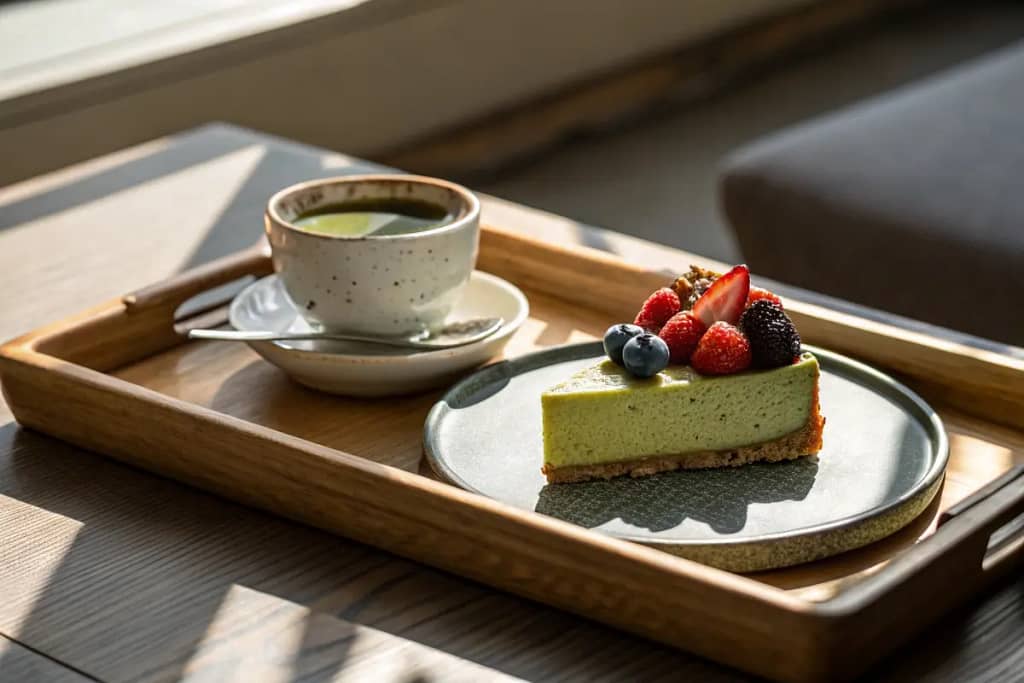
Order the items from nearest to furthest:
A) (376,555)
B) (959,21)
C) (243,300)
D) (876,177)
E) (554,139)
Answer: (376,555)
(243,300)
(876,177)
(554,139)
(959,21)

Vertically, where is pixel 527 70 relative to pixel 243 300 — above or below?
below

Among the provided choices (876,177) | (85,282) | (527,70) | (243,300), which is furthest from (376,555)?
(527,70)

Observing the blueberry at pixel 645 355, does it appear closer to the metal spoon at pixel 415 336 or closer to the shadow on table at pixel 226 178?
the metal spoon at pixel 415 336

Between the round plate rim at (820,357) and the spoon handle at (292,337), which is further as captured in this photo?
the spoon handle at (292,337)

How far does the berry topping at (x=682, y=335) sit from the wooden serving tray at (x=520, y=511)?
0.16m

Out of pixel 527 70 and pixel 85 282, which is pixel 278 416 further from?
pixel 527 70

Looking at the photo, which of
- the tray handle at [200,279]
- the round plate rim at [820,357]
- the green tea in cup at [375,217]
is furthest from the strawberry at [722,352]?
the tray handle at [200,279]

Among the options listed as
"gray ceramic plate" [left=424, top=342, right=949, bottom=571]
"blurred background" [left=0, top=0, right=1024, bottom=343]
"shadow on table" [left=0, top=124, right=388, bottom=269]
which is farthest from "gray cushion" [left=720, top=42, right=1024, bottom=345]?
"gray ceramic plate" [left=424, top=342, right=949, bottom=571]

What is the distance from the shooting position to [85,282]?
1167 millimetres

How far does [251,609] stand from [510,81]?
263 cm

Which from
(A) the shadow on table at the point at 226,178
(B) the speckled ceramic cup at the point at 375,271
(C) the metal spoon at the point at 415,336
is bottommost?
(A) the shadow on table at the point at 226,178

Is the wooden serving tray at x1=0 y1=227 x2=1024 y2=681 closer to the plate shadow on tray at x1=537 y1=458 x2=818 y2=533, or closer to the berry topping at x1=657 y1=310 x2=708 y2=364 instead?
the plate shadow on tray at x1=537 y1=458 x2=818 y2=533

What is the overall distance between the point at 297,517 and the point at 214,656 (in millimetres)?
128

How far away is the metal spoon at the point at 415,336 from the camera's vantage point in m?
0.90
